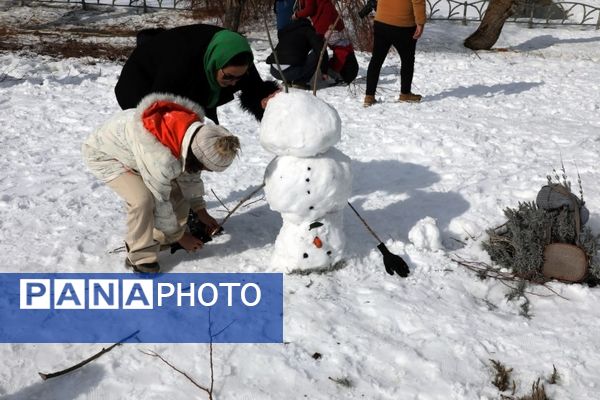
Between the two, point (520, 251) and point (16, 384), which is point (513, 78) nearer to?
point (520, 251)

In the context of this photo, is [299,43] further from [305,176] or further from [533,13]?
[533,13]

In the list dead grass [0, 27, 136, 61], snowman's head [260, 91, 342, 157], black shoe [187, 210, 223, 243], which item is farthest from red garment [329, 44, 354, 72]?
snowman's head [260, 91, 342, 157]

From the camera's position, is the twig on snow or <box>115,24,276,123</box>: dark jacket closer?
the twig on snow

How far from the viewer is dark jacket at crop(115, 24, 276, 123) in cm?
302

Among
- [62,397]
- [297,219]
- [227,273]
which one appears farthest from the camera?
[227,273]

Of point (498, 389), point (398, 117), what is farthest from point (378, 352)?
point (398, 117)

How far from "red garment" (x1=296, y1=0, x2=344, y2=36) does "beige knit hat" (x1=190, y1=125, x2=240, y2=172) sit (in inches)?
173

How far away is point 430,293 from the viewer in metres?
2.87

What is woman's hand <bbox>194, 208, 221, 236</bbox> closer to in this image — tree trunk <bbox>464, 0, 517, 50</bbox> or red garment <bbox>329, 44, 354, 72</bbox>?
red garment <bbox>329, 44, 354, 72</bbox>

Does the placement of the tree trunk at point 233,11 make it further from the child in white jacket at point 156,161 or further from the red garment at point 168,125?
the red garment at point 168,125

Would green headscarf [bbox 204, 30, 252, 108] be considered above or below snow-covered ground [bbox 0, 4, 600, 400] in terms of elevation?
above

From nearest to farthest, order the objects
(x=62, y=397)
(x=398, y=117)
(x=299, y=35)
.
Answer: (x=62, y=397), (x=398, y=117), (x=299, y=35)

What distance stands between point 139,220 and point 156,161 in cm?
37

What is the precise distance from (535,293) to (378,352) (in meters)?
0.97
